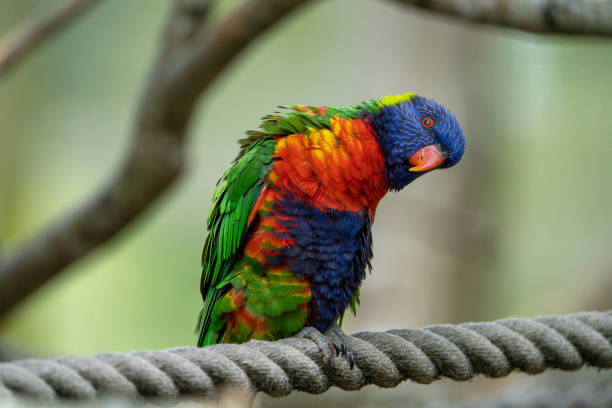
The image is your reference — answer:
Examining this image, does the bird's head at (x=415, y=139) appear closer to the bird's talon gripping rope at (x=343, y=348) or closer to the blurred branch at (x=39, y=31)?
the bird's talon gripping rope at (x=343, y=348)

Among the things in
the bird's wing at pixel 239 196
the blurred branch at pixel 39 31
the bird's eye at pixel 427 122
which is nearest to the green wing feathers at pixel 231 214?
the bird's wing at pixel 239 196

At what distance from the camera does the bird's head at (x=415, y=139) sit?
2.05m

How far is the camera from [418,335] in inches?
73.4

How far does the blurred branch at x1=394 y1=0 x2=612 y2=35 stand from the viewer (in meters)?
2.47

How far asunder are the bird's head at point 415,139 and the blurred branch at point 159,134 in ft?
2.93

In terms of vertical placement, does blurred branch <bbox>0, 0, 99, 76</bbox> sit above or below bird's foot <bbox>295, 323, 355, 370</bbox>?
above

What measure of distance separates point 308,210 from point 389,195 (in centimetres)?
290

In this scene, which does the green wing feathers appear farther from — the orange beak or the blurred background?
the blurred background

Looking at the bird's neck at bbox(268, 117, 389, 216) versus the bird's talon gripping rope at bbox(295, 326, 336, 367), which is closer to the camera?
the bird's talon gripping rope at bbox(295, 326, 336, 367)

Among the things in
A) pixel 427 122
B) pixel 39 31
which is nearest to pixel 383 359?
pixel 427 122

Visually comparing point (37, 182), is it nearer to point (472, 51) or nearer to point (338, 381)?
point (472, 51)

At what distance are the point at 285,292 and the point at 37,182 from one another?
809 cm

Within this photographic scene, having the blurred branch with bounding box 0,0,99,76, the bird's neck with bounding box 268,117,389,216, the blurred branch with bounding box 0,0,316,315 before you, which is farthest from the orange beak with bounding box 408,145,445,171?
the blurred branch with bounding box 0,0,99,76

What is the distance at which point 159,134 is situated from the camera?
3381 mm
